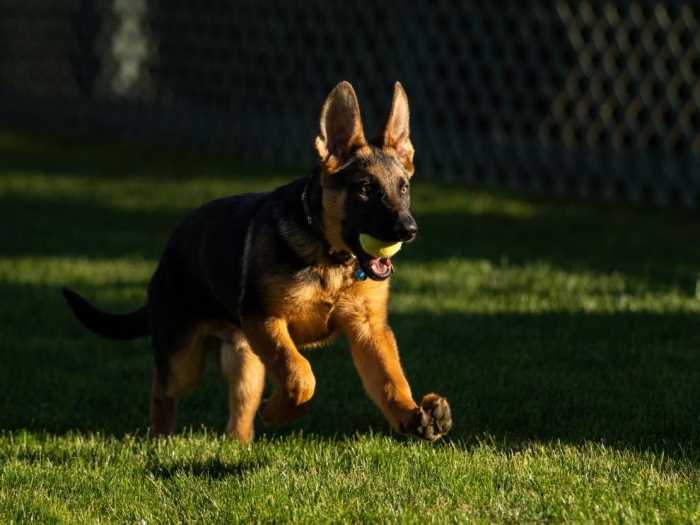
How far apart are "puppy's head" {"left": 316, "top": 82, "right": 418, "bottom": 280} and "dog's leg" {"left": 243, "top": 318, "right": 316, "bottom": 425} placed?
34 centimetres

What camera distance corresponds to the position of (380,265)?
3875 millimetres

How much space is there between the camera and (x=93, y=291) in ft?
22.1

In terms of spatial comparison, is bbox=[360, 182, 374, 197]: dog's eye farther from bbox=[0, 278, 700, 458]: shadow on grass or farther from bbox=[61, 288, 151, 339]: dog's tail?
bbox=[61, 288, 151, 339]: dog's tail

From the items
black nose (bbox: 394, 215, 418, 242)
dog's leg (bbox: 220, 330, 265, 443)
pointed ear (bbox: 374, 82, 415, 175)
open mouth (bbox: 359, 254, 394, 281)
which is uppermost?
pointed ear (bbox: 374, 82, 415, 175)

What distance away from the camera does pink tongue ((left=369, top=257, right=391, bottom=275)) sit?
3.85 m

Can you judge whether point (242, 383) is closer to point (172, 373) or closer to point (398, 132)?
point (172, 373)

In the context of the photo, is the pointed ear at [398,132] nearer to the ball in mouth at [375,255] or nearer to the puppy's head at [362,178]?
the puppy's head at [362,178]

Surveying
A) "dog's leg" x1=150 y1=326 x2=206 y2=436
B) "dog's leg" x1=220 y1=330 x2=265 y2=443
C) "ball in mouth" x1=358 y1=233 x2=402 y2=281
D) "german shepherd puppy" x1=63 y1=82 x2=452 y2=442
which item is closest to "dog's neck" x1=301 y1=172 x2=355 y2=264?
"german shepherd puppy" x1=63 y1=82 x2=452 y2=442

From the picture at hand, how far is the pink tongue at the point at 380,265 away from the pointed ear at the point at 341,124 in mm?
414

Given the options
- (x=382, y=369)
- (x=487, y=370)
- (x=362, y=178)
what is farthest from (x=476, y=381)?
(x=362, y=178)

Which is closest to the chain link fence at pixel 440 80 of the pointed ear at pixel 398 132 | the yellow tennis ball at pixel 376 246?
the pointed ear at pixel 398 132

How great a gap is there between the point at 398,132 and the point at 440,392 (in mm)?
1100

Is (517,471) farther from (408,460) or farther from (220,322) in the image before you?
(220,322)

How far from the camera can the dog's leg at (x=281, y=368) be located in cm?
387
